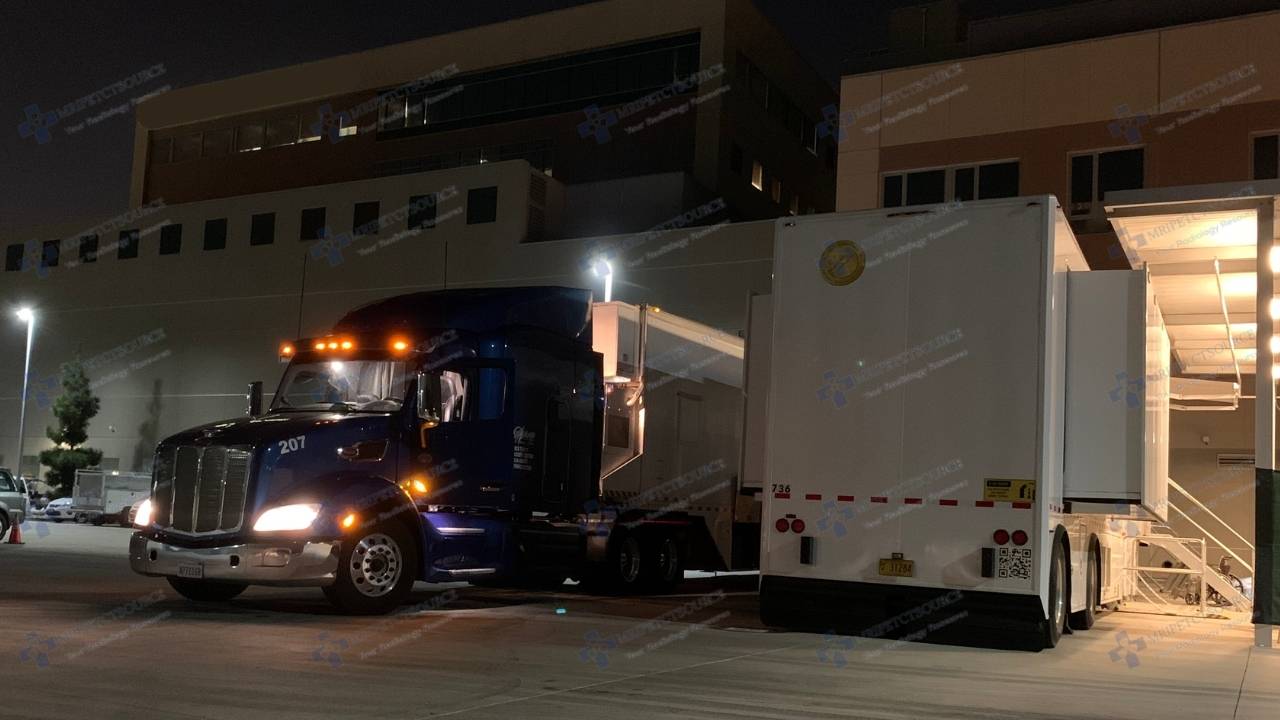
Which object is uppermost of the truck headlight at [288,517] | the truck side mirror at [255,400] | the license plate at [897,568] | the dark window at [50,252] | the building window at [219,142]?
the building window at [219,142]

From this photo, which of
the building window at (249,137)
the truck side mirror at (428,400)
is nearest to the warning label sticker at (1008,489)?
the truck side mirror at (428,400)

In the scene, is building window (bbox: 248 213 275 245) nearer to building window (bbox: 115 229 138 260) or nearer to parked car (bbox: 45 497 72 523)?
building window (bbox: 115 229 138 260)

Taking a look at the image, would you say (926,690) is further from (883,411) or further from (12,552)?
(12,552)

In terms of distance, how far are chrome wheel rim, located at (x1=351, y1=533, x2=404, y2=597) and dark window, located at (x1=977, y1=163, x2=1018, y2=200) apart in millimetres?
21050

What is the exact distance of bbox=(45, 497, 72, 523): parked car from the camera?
47.1 meters

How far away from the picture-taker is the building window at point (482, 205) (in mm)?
48812

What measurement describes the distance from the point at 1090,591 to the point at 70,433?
5189 cm

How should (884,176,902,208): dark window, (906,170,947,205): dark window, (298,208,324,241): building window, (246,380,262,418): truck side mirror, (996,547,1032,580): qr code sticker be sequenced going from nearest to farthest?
(996,547,1032,580): qr code sticker < (246,380,262,418): truck side mirror < (906,170,947,205): dark window < (884,176,902,208): dark window < (298,208,324,241): building window

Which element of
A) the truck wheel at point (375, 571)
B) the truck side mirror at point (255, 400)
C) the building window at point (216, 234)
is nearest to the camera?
the truck wheel at point (375, 571)

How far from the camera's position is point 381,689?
27.2 ft

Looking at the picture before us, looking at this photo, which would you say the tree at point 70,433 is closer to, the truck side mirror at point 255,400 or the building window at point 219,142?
the building window at point 219,142

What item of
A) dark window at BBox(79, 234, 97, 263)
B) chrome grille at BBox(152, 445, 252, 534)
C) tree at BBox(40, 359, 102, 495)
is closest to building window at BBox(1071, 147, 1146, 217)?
chrome grille at BBox(152, 445, 252, 534)

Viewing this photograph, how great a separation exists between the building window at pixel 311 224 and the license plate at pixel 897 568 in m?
44.6

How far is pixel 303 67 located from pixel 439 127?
9.39m
